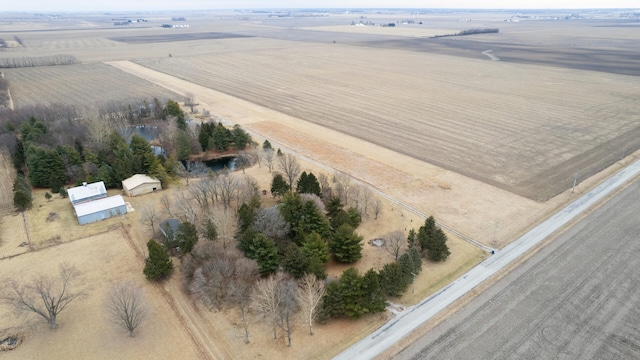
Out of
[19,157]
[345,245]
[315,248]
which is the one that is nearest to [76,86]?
[19,157]

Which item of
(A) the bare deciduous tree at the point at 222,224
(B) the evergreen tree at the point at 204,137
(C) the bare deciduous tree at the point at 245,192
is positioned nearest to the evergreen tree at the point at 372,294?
(A) the bare deciduous tree at the point at 222,224

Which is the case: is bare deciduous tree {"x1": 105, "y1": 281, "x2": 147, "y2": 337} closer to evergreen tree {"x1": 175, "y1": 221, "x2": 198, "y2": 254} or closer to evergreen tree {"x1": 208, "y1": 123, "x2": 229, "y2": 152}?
evergreen tree {"x1": 175, "y1": 221, "x2": 198, "y2": 254}

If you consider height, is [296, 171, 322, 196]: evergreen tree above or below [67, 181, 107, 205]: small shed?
above

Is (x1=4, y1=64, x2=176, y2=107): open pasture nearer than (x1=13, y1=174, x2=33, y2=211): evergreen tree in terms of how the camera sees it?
No

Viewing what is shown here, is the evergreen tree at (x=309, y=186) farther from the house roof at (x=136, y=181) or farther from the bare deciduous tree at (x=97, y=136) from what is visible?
the bare deciduous tree at (x=97, y=136)

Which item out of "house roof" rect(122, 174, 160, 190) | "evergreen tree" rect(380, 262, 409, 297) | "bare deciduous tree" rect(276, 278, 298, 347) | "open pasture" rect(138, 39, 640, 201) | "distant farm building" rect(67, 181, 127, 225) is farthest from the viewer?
"open pasture" rect(138, 39, 640, 201)

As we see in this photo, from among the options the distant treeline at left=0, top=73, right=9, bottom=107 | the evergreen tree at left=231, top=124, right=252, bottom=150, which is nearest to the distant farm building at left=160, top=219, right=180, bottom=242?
the evergreen tree at left=231, top=124, right=252, bottom=150
